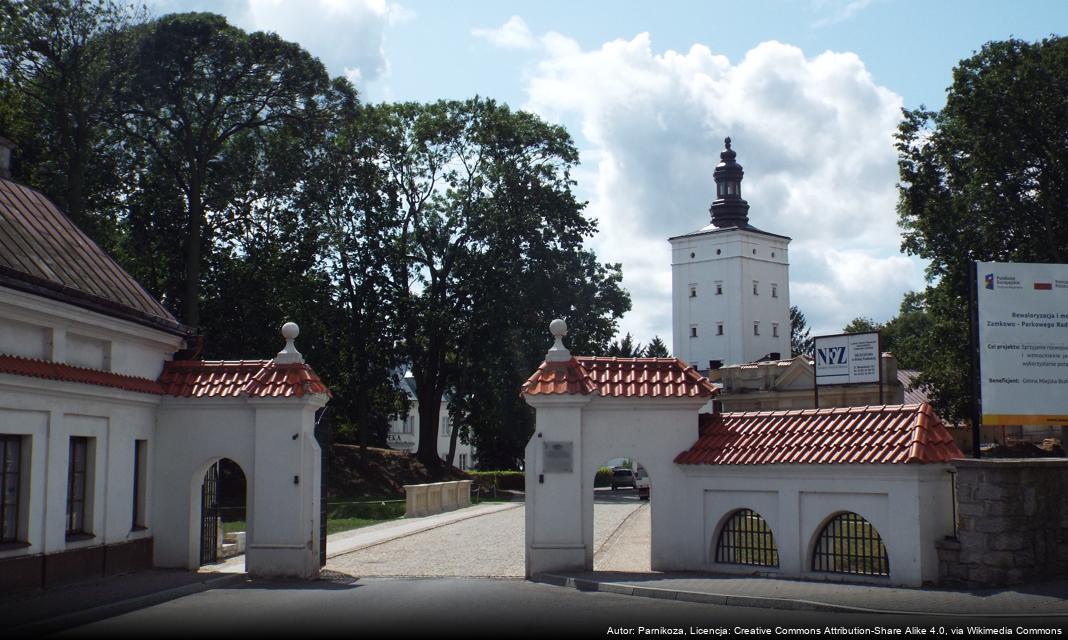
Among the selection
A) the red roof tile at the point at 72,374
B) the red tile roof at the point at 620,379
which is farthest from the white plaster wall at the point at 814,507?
the red roof tile at the point at 72,374

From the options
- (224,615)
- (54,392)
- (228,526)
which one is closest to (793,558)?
(224,615)

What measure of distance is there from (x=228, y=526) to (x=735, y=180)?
81350 mm

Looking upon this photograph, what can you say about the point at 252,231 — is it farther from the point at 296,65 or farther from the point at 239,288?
the point at 296,65

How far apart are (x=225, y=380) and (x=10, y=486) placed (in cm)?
452

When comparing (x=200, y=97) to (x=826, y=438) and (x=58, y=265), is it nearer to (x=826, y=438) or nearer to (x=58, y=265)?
(x=58, y=265)

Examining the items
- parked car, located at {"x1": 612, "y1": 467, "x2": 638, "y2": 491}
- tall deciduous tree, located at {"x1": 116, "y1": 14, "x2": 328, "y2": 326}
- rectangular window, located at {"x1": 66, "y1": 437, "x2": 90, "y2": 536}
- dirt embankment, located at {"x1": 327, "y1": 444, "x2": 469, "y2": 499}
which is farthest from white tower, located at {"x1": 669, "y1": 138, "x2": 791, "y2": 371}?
rectangular window, located at {"x1": 66, "y1": 437, "x2": 90, "y2": 536}

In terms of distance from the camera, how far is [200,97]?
43406 millimetres

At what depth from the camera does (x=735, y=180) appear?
105938 mm

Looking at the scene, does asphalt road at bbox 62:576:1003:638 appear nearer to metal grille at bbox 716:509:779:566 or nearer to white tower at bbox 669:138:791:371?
metal grille at bbox 716:509:779:566

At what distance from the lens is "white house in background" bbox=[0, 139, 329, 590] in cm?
1644

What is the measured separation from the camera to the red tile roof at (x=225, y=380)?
63.2 feet

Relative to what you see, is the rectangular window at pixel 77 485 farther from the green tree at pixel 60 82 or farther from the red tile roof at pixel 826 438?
the green tree at pixel 60 82

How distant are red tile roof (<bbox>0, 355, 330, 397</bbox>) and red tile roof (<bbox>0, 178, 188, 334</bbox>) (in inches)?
36.9

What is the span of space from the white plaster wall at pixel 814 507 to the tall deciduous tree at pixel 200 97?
27.3 meters
